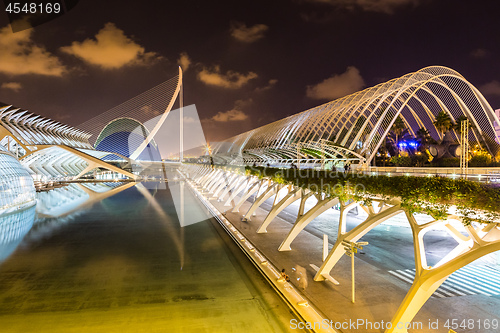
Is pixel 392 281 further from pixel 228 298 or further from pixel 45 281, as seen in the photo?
pixel 45 281

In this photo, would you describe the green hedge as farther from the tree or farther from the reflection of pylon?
the tree

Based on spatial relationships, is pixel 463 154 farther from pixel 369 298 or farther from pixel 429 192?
pixel 429 192

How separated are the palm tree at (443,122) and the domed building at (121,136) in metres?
85.3

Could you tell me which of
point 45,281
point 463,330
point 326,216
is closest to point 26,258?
point 45,281

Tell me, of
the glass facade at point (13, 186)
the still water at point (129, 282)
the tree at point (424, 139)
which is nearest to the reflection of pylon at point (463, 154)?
the still water at point (129, 282)

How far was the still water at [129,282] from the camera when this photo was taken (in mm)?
8117

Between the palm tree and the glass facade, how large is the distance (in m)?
51.1

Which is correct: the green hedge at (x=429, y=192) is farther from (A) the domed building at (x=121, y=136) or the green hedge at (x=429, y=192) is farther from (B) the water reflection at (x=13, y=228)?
(A) the domed building at (x=121, y=136)

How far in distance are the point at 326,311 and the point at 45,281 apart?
9625mm

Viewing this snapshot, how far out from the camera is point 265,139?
219 feet

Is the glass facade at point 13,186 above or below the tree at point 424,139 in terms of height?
below

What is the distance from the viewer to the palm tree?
45.0 m

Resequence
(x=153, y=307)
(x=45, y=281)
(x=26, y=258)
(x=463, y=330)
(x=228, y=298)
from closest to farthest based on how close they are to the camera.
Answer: (x=463, y=330)
(x=153, y=307)
(x=228, y=298)
(x=45, y=281)
(x=26, y=258)

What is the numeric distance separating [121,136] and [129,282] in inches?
4186
